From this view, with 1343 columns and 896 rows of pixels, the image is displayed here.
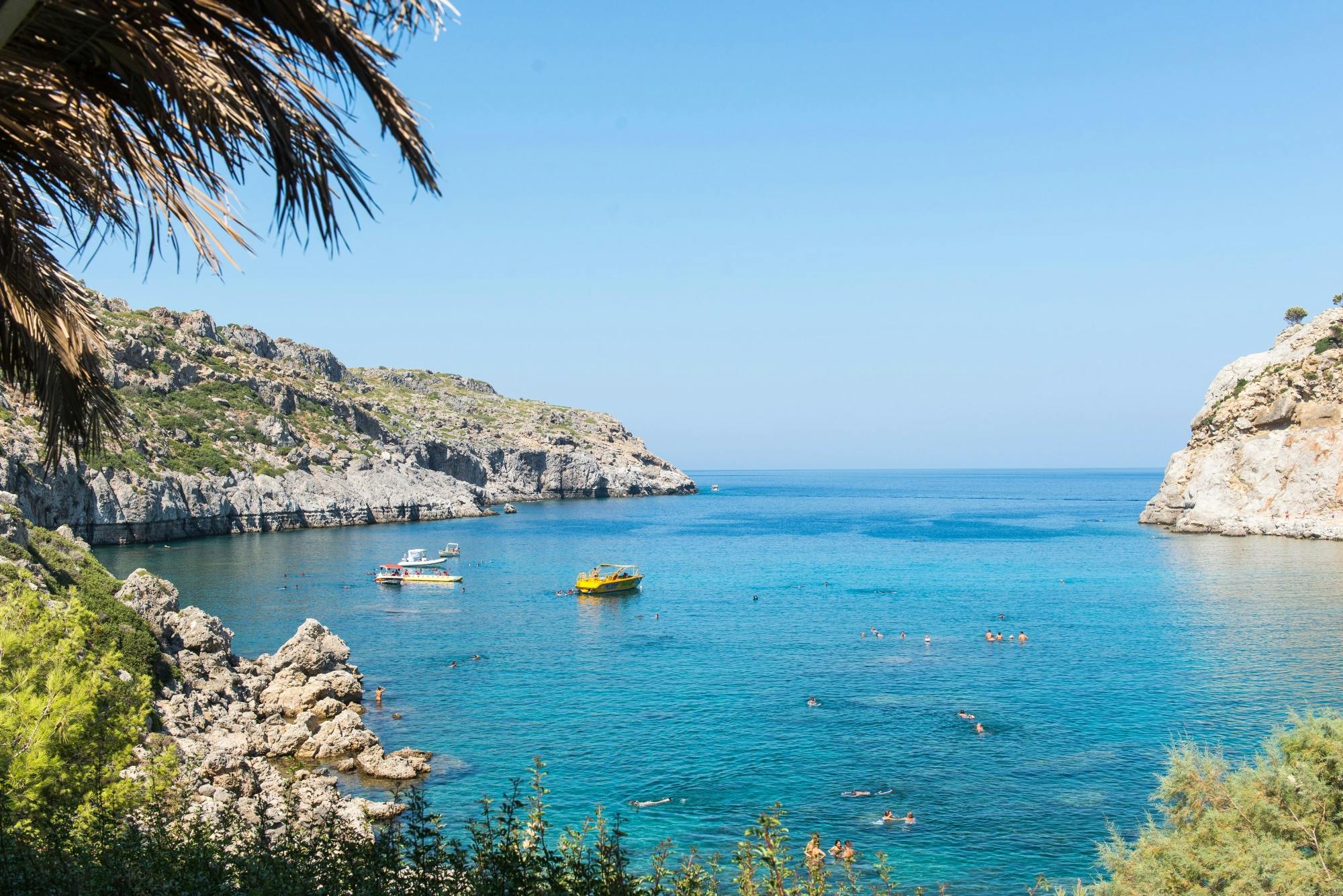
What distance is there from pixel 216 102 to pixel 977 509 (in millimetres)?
190822

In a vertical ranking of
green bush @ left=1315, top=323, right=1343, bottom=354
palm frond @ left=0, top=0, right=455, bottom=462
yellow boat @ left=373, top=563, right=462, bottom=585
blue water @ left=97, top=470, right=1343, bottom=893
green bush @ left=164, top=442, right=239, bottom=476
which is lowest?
blue water @ left=97, top=470, right=1343, bottom=893

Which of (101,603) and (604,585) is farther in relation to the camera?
(604,585)

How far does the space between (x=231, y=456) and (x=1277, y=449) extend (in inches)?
4877

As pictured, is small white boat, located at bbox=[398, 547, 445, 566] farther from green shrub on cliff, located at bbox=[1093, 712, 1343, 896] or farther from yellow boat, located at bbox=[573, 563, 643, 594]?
green shrub on cliff, located at bbox=[1093, 712, 1343, 896]

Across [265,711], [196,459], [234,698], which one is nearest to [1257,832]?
[265,711]

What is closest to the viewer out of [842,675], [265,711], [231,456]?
[265,711]

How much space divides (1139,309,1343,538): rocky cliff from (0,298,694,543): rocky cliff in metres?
107

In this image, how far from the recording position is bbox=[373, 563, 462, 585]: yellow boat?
76.2 meters

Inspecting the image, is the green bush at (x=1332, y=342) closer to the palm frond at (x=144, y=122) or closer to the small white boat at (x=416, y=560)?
the small white boat at (x=416, y=560)

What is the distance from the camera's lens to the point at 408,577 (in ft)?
251

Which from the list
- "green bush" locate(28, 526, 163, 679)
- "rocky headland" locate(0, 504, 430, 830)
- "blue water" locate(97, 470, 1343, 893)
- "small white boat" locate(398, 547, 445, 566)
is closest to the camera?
"rocky headland" locate(0, 504, 430, 830)

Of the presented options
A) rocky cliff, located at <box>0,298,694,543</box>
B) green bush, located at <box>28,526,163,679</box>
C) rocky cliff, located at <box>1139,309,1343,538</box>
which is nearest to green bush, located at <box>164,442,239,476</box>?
rocky cliff, located at <box>0,298,694,543</box>

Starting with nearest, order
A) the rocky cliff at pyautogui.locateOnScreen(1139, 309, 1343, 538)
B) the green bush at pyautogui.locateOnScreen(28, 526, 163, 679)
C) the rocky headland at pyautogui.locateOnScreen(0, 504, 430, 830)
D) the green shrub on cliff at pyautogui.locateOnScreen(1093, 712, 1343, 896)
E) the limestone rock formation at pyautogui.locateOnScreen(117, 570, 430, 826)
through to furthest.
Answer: the green shrub on cliff at pyautogui.locateOnScreen(1093, 712, 1343, 896), the rocky headland at pyautogui.locateOnScreen(0, 504, 430, 830), the limestone rock formation at pyautogui.locateOnScreen(117, 570, 430, 826), the green bush at pyautogui.locateOnScreen(28, 526, 163, 679), the rocky cliff at pyautogui.locateOnScreen(1139, 309, 1343, 538)

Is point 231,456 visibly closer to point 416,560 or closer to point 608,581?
point 416,560
